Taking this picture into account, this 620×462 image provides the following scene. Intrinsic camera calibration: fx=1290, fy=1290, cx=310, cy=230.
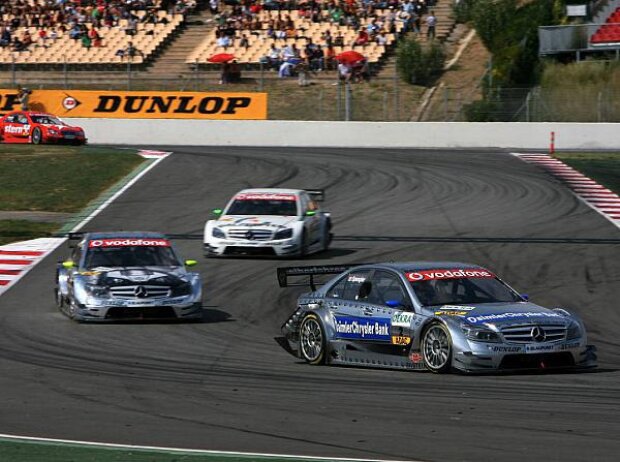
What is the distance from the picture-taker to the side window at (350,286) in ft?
44.8

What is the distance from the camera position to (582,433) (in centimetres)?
897

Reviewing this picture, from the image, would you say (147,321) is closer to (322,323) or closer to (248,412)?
(322,323)

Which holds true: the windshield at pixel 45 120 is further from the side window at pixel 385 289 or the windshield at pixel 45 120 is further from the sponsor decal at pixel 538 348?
the sponsor decal at pixel 538 348

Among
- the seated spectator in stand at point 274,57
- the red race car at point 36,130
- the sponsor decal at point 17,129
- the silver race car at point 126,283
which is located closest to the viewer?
the silver race car at point 126,283

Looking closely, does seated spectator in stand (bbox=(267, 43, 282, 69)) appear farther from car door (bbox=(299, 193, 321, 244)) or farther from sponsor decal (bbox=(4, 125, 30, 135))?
car door (bbox=(299, 193, 321, 244))

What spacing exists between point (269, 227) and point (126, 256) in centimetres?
570

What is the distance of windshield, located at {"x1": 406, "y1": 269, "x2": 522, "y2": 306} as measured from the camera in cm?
1296

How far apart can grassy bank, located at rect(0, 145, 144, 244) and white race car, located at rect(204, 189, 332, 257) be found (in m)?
4.84

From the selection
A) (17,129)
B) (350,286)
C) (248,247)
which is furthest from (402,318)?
(17,129)

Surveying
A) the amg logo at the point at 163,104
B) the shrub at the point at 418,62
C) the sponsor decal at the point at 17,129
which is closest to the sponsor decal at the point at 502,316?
the sponsor decal at the point at 17,129

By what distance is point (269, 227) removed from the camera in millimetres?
23609

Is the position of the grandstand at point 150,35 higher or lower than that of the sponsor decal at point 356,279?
lower

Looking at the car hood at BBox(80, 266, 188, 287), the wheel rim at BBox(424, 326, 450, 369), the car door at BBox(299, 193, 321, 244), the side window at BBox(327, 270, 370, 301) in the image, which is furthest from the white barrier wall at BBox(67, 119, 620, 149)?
the wheel rim at BBox(424, 326, 450, 369)

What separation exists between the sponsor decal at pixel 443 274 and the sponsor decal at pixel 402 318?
415 mm
